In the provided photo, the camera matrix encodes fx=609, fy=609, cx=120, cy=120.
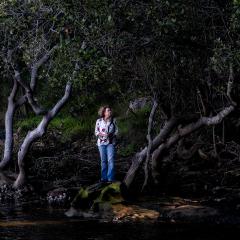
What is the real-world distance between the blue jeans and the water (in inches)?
100

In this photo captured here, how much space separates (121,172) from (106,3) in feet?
29.7

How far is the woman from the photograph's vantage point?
16484mm

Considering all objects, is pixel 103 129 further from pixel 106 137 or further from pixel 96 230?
pixel 96 230

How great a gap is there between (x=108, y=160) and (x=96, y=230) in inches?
161

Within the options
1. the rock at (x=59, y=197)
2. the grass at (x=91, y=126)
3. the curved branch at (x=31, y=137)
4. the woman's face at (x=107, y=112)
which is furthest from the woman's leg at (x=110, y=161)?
the grass at (x=91, y=126)

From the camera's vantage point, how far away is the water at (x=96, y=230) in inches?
479

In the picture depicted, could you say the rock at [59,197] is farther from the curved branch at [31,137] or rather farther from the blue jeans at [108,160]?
the curved branch at [31,137]

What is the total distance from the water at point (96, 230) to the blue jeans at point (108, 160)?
255cm

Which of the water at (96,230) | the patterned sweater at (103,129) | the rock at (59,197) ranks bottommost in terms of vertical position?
the water at (96,230)

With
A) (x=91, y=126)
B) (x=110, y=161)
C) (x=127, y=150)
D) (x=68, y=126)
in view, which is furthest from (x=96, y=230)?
(x=68, y=126)

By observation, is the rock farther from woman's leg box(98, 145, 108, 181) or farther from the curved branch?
the curved branch

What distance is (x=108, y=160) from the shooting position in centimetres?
1675

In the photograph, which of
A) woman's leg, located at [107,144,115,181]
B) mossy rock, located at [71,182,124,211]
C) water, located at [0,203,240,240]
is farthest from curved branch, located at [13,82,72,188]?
water, located at [0,203,240,240]

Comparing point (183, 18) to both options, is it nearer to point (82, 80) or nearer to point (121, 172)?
point (82, 80)
